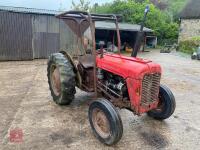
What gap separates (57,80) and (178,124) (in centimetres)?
A: 271

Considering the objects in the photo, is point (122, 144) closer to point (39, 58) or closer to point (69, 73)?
point (69, 73)

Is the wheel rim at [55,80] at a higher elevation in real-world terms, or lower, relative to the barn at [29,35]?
lower

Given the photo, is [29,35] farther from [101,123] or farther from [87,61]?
[101,123]

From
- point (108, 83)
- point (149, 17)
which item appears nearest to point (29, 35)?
point (108, 83)

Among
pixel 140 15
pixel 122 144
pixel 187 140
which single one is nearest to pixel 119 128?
pixel 122 144

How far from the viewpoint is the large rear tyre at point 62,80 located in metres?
4.64

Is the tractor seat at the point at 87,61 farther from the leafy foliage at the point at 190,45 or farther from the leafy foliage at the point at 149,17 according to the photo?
the leafy foliage at the point at 149,17

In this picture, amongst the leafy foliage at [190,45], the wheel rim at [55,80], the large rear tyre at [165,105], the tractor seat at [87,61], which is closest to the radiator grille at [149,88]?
the large rear tyre at [165,105]

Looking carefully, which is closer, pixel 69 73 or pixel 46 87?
pixel 69 73

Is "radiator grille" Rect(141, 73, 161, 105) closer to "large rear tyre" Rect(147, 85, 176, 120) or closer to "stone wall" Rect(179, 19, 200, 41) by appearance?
"large rear tyre" Rect(147, 85, 176, 120)

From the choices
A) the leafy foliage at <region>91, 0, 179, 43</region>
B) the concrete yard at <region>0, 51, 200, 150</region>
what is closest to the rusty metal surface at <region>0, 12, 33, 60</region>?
the concrete yard at <region>0, 51, 200, 150</region>

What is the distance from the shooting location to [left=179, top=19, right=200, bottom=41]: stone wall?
963 inches

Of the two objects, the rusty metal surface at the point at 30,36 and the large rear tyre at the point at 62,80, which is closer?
the large rear tyre at the point at 62,80

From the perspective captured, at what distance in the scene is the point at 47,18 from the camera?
40.5ft
